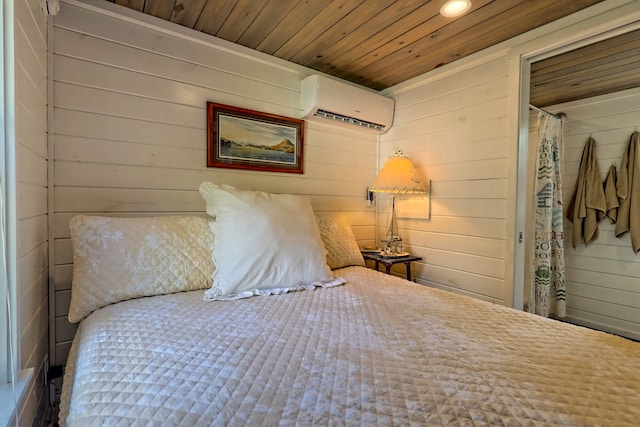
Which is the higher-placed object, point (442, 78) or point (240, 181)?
point (442, 78)

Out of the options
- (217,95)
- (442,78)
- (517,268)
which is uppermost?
(442,78)

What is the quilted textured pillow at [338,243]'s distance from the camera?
1992 millimetres

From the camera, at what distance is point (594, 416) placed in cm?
61

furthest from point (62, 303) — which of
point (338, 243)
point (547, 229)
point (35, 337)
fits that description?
point (547, 229)

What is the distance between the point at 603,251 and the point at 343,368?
312 cm

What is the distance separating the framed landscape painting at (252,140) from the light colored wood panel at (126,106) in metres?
0.10

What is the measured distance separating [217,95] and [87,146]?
30.3 inches

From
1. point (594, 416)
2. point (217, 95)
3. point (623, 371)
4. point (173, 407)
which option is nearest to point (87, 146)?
point (217, 95)

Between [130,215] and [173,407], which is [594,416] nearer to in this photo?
[173,407]

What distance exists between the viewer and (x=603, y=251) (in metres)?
2.73

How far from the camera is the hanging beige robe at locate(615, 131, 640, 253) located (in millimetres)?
2496

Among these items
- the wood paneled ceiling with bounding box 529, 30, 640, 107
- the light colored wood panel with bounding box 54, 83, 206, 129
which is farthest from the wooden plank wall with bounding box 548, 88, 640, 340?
the light colored wood panel with bounding box 54, 83, 206, 129

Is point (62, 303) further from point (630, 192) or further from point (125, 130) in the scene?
point (630, 192)

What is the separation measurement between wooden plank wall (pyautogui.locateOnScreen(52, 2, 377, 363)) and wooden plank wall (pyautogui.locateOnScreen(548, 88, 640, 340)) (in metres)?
2.68
